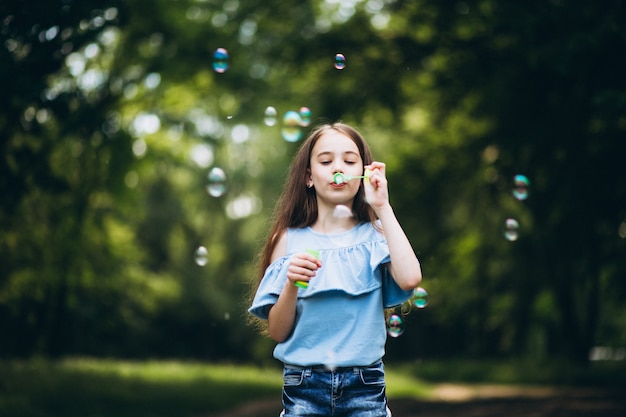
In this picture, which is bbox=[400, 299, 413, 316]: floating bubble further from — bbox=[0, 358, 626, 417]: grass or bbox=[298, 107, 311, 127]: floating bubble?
bbox=[0, 358, 626, 417]: grass

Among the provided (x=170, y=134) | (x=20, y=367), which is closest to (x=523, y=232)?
(x=170, y=134)

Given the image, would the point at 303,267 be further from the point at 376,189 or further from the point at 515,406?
the point at 515,406

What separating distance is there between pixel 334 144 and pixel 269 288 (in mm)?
588

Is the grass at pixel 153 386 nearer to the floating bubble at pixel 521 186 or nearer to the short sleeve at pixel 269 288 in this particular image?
the floating bubble at pixel 521 186

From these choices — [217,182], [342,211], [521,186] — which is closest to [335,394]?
[342,211]

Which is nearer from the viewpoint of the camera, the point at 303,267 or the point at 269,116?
the point at 303,267

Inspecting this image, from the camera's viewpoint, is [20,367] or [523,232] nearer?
[20,367]

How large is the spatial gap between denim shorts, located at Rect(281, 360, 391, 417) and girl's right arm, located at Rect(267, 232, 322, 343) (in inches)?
6.5

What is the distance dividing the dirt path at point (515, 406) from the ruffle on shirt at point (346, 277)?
718 centimetres

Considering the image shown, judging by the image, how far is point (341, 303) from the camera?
9.18ft

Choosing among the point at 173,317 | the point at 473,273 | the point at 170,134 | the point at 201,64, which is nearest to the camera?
the point at 201,64

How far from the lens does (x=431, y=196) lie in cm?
1397

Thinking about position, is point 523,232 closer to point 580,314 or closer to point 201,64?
point 201,64

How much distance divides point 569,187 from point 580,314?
39.2 ft
